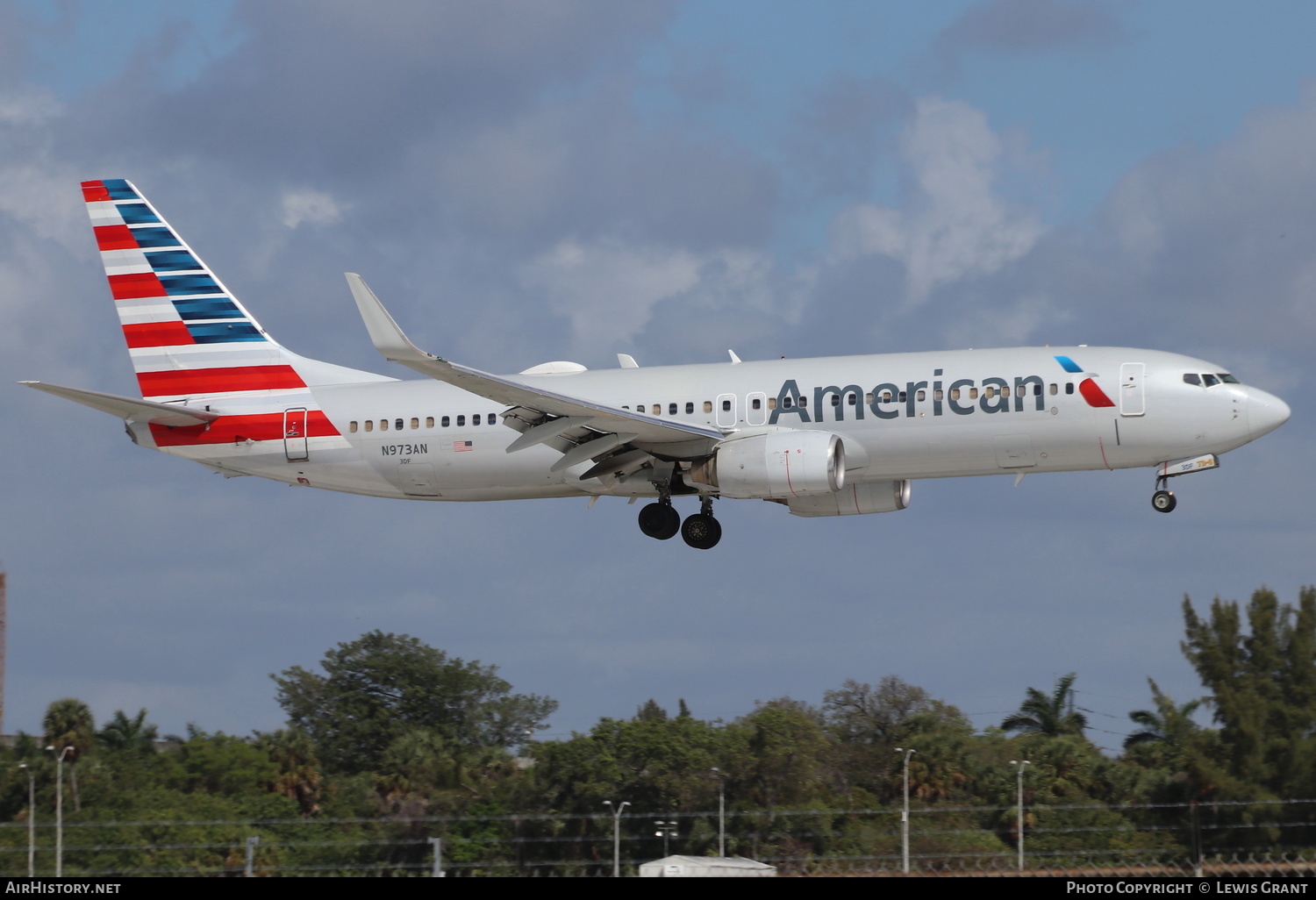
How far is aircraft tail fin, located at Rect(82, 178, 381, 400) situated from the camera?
4569 centimetres

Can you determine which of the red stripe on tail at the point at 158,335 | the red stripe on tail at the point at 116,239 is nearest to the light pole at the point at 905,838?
the red stripe on tail at the point at 158,335

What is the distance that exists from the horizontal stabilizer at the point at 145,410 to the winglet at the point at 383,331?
9697 millimetres

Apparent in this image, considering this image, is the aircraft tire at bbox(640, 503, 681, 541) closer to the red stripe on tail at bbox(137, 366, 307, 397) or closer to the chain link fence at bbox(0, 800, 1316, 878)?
the chain link fence at bbox(0, 800, 1316, 878)

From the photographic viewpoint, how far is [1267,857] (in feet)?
145

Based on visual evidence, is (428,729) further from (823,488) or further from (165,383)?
(823,488)

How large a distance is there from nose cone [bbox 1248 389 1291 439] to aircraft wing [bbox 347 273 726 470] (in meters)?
12.4

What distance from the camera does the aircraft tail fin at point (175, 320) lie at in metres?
45.7

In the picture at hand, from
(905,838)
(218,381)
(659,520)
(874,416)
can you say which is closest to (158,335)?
(218,381)

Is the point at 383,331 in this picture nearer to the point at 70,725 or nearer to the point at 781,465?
the point at 781,465

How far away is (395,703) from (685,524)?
51.0 meters

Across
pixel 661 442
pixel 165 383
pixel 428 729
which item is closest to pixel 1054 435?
pixel 661 442

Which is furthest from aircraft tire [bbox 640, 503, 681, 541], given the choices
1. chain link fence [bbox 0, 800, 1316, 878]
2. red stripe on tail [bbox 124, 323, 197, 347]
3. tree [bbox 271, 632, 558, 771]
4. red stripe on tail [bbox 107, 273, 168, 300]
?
tree [bbox 271, 632, 558, 771]
